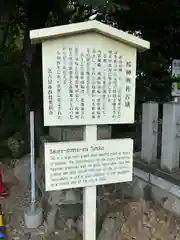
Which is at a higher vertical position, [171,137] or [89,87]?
[89,87]

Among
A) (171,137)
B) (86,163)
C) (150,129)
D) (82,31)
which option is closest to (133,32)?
(150,129)

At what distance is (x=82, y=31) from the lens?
223 cm

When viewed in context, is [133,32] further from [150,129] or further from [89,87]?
[89,87]

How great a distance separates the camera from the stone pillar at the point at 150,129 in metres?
3.83

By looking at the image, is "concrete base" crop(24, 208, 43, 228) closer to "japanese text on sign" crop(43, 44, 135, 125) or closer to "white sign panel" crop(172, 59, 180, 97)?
"japanese text on sign" crop(43, 44, 135, 125)

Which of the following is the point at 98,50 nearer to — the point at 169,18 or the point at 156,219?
the point at 156,219

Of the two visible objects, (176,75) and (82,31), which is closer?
(82,31)

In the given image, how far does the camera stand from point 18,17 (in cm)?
671

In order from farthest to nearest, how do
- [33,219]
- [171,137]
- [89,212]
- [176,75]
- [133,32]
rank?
[133,32] < [176,75] < [33,219] < [171,137] < [89,212]

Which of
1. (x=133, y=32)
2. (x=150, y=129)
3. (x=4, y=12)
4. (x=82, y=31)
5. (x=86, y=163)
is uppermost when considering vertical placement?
(x=4, y=12)

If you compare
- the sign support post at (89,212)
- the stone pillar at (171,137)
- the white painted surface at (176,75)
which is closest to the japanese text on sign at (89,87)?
the sign support post at (89,212)

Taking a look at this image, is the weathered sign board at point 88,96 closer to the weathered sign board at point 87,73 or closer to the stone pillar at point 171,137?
the weathered sign board at point 87,73

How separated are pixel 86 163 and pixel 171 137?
1407 mm

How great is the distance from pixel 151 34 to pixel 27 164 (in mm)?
3515
